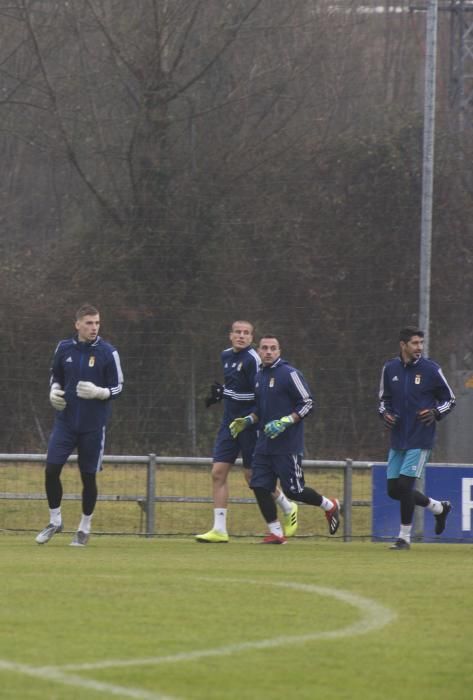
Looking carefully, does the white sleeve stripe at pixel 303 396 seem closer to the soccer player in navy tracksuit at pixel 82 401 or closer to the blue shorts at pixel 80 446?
the soccer player in navy tracksuit at pixel 82 401

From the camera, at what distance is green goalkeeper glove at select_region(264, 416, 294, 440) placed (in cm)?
1323

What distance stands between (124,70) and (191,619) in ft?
58.0

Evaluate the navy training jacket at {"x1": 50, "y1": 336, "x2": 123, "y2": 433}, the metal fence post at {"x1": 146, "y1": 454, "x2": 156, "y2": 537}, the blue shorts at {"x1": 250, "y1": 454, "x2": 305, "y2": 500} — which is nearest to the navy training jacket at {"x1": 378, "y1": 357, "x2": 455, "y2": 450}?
the blue shorts at {"x1": 250, "y1": 454, "x2": 305, "y2": 500}

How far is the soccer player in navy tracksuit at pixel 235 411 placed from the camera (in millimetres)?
13914

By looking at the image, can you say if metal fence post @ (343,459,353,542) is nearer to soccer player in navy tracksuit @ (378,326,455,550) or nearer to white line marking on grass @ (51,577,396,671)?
soccer player in navy tracksuit @ (378,326,455,550)

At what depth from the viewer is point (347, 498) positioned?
16516 mm

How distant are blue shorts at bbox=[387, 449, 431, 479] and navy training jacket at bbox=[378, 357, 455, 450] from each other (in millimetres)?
54

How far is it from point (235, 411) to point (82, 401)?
1.73 metres

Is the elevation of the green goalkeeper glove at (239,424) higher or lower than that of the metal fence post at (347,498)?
higher

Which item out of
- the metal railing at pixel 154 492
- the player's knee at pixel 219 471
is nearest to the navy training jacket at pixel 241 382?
the player's knee at pixel 219 471

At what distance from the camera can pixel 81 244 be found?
21.8 m

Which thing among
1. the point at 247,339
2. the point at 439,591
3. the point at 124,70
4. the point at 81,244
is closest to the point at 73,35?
the point at 124,70

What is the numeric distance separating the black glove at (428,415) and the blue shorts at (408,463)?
285 mm

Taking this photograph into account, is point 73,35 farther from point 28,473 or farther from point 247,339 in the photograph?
point 247,339
